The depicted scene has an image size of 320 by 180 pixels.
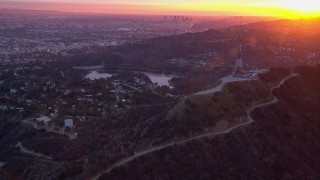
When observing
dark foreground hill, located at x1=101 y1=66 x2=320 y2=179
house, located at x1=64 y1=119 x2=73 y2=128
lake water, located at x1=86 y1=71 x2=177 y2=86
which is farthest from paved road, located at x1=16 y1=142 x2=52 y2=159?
lake water, located at x1=86 y1=71 x2=177 y2=86

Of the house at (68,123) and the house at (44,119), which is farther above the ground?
the house at (68,123)

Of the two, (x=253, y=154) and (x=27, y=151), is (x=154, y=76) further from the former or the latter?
(x=253, y=154)

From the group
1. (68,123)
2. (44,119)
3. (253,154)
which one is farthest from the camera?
(44,119)

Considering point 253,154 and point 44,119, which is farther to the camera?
point 44,119

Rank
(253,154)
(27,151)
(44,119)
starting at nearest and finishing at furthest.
A: (253,154) → (27,151) → (44,119)

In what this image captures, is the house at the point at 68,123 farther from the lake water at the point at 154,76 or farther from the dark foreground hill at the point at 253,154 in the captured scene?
the lake water at the point at 154,76

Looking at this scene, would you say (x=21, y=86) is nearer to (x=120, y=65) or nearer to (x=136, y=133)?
(x=120, y=65)

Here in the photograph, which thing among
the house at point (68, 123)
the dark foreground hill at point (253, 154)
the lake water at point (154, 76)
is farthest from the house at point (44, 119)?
the lake water at point (154, 76)

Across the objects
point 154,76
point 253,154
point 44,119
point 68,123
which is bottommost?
point 154,76

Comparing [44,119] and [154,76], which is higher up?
[44,119]

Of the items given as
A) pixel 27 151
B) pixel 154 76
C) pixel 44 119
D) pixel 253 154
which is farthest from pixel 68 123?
pixel 154 76

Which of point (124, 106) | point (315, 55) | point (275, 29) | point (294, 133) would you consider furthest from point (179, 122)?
point (275, 29)
